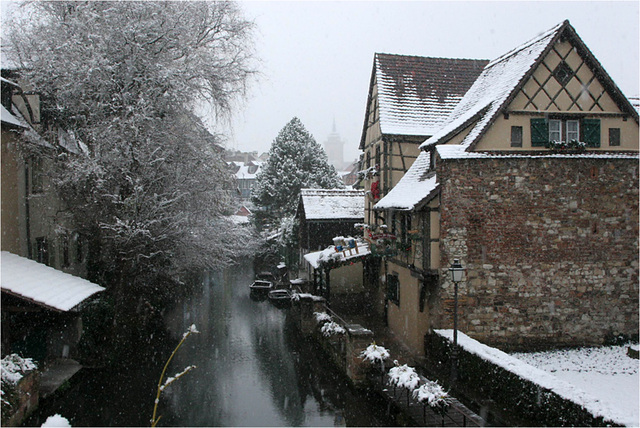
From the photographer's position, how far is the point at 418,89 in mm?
21000

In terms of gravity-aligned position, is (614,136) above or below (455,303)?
above

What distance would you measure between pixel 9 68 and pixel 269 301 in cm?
1555

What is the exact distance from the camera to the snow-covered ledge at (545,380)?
7859 mm

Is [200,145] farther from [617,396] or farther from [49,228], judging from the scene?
[617,396]

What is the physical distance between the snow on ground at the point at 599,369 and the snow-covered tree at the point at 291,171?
27.6 m

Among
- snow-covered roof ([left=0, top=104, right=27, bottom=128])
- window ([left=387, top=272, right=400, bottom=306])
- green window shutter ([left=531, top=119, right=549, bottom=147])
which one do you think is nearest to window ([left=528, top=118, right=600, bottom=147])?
green window shutter ([left=531, top=119, right=549, bottom=147])

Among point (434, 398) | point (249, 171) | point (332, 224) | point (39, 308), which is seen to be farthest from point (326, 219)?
point (249, 171)

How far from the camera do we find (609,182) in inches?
579

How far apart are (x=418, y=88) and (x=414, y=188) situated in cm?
676

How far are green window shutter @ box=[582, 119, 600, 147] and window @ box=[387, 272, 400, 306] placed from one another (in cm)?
741

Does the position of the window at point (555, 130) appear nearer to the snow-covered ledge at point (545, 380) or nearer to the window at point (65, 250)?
the snow-covered ledge at point (545, 380)

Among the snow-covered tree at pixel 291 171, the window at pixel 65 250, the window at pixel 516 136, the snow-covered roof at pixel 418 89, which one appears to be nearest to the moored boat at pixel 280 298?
the window at pixel 65 250

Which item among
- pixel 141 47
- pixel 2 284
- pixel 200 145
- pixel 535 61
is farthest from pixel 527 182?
pixel 2 284

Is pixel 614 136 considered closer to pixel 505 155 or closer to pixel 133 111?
pixel 505 155
